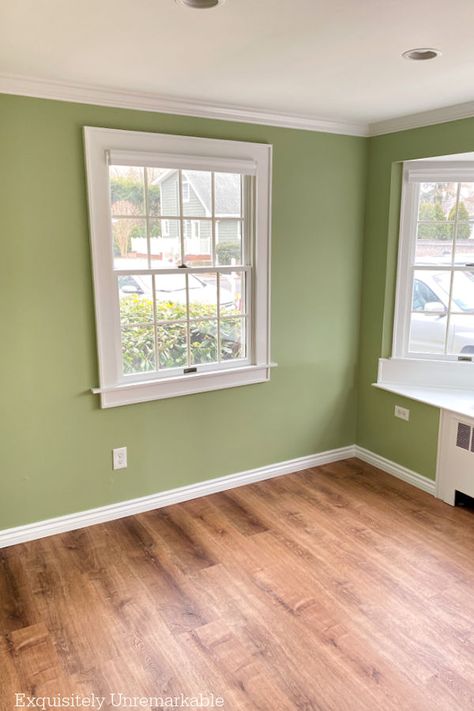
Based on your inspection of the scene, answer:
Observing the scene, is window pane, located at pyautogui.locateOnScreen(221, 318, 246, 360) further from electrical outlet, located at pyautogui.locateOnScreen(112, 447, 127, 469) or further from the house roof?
electrical outlet, located at pyautogui.locateOnScreen(112, 447, 127, 469)

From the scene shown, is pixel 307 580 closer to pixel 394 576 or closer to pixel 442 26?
pixel 394 576

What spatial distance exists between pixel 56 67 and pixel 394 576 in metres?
2.92

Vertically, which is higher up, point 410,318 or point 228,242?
point 228,242

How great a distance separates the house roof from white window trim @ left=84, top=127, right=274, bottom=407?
0.07m

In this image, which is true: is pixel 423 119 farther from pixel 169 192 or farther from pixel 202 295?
pixel 202 295

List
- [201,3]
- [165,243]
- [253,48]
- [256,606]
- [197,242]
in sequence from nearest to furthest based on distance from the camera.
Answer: [201,3] < [253,48] < [256,606] < [165,243] < [197,242]

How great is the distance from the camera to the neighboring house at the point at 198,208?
3.14m

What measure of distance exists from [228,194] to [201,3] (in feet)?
5.41

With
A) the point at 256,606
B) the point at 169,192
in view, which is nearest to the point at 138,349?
the point at 169,192

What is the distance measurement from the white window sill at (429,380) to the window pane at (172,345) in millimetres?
1490

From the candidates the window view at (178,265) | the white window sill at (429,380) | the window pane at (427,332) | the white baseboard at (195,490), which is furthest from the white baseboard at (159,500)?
the window pane at (427,332)

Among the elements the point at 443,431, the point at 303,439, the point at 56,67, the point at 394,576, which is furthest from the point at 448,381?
the point at 56,67

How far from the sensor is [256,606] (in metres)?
2.51

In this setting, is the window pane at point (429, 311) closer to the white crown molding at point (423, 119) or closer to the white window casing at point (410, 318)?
the white window casing at point (410, 318)
